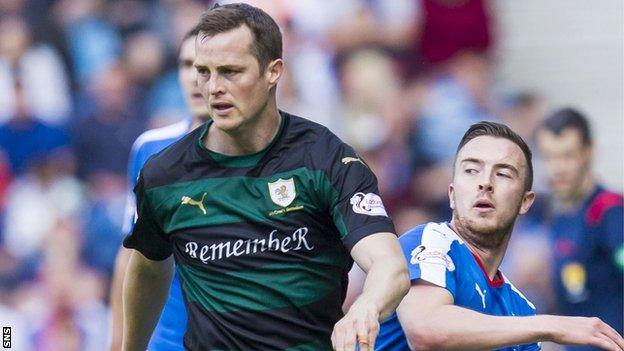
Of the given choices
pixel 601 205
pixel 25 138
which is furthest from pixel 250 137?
pixel 25 138

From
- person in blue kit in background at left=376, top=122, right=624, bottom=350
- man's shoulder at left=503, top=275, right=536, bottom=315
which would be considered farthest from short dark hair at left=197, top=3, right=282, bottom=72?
man's shoulder at left=503, top=275, right=536, bottom=315

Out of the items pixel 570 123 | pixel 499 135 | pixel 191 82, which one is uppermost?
pixel 570 123

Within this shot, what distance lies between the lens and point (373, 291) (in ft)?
16.0

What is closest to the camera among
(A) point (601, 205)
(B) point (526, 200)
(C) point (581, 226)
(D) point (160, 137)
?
(B) point (526, 200)

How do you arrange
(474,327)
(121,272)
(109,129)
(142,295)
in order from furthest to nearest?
(109,129), (121,272), (142,295), (474,327)

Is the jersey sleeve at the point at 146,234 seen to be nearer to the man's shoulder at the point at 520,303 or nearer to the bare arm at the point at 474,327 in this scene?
the bare arm at the point at 474,327

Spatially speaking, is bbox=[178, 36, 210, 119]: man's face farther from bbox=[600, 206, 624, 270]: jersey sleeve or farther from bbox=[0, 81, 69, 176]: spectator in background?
bbox=[0, 81, 69, 176]: spectator in background

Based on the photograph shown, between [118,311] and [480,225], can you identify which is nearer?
[480,225]

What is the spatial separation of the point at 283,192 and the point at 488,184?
953mm

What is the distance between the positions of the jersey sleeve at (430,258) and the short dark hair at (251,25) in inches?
35.3

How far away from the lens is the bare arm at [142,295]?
593cm

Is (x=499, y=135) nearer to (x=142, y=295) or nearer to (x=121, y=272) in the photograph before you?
(x=142, y=295)

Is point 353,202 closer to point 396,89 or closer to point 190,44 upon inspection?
point 190,44

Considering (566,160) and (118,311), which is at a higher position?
(566,160)
